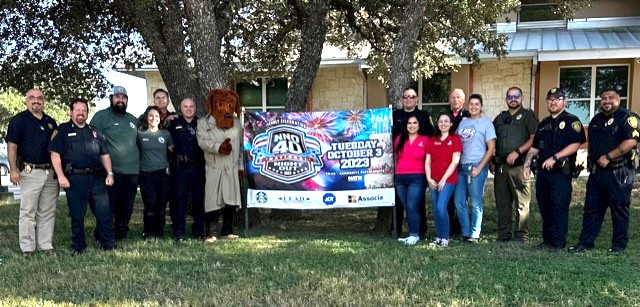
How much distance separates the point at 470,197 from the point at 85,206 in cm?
461

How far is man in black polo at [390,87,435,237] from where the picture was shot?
263 inches

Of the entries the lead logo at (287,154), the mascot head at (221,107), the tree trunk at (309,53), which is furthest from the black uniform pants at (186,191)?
the tree trunk at (309,53)

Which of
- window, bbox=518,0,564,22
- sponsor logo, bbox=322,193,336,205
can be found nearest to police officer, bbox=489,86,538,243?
sponsor logo, bbox=322,193,336,205

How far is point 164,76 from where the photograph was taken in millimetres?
8734

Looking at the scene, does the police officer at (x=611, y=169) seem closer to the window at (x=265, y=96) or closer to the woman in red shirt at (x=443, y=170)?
the woman in red shirt at (x=443, y=170)

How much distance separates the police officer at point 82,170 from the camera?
238 inches

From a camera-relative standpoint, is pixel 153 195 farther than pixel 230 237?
No

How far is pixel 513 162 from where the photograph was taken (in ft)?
21.0

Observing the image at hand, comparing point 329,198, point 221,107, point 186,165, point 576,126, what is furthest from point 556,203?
point 186,165

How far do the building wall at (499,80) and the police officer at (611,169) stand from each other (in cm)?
1010

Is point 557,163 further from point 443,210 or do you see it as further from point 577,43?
point 577,43

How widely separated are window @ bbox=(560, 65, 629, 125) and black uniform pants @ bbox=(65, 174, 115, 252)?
1336 cm

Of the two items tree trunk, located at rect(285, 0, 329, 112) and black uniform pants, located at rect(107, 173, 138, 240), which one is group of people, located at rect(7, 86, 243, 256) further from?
tree trunk, located at rect(285, 0, 329, 112)

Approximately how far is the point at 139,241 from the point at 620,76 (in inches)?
559
